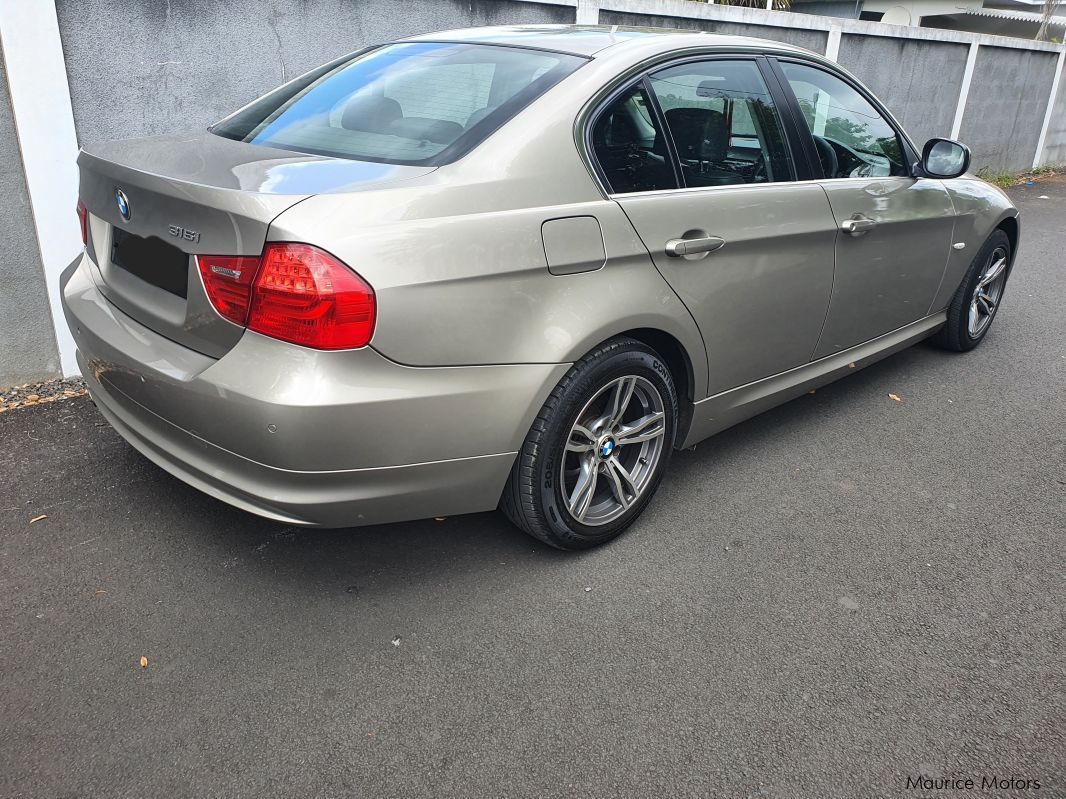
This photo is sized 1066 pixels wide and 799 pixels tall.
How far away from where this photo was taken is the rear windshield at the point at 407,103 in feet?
8.69

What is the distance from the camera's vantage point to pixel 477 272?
7.88 feet

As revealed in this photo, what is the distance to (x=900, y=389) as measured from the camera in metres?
4.58

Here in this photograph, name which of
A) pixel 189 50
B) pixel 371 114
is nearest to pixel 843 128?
pixel 371 114

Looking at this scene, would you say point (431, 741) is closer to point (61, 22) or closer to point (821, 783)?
point (821, 783)

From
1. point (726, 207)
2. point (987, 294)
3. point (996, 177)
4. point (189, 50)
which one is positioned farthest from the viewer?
point (996, 177)

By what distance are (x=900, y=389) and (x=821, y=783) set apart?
2.95 meters

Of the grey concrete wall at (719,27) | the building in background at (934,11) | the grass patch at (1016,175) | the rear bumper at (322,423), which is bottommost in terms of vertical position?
the grass patch at (1016,175)

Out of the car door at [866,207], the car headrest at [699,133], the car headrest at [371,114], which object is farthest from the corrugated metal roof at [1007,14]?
the car headrest at [371,114]

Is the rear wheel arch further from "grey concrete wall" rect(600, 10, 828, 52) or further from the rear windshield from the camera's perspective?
"grey concrete wall" rect(600, 10, 828, 52)

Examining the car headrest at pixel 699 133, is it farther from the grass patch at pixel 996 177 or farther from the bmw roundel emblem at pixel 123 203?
the grass patch at pixel 996 177

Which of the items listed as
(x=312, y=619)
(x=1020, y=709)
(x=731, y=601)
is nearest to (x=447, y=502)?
(x=312, y=619)

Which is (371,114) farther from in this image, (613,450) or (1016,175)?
(1016,175)

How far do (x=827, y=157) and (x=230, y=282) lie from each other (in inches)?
99.6

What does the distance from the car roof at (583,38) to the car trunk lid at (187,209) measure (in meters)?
0.92
